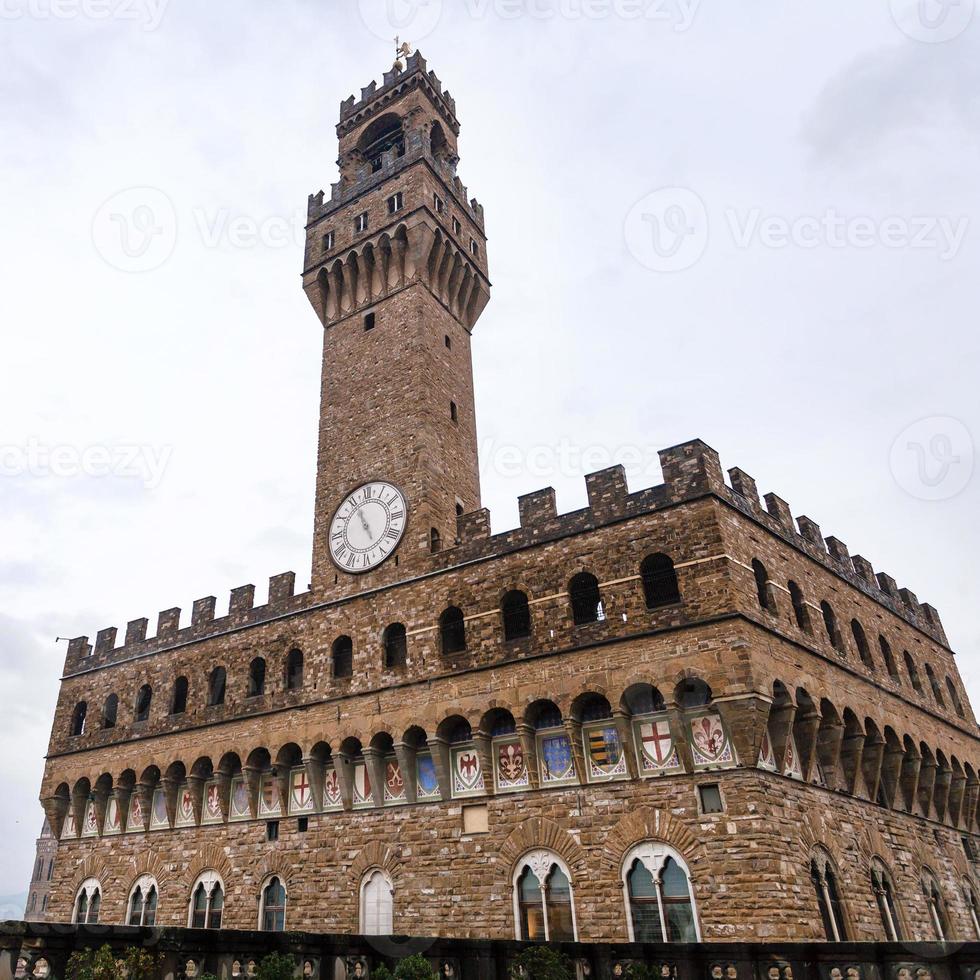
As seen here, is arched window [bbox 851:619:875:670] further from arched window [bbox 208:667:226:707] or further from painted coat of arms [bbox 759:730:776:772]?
arched window [bbox 208:667:226:707]

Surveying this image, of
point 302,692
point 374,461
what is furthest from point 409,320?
point 302,692

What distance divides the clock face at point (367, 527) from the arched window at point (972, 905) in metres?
21.0

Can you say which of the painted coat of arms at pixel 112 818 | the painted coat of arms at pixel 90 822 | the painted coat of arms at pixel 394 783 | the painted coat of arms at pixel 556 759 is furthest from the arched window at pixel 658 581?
the painted coat of arms at pixel 90 822

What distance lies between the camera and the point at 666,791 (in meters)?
18.6

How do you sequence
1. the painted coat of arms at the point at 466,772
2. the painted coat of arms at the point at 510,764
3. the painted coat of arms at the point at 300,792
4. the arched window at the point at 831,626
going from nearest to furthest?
the painted coat of arms at the point at 510,764 < the painted coat of arms at the point at 466,772 < the arched window at the point at 831,626 < the painted coat of arms at the point at 300,792

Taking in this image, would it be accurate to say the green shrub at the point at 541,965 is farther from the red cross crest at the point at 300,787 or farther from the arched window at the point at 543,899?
the red cross crest at the point at 300,787

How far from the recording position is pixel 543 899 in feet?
63.2

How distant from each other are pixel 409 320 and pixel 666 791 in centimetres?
1856

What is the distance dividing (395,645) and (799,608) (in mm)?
11739

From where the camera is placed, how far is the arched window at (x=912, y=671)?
28109 millimetres

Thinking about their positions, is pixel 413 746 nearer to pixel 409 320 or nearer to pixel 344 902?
pixel 344 902

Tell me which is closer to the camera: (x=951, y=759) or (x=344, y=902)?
(x=344, y=902)

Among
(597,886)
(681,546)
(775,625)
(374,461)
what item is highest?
(374,461)

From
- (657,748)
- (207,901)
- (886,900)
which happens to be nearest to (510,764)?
(657,748)
